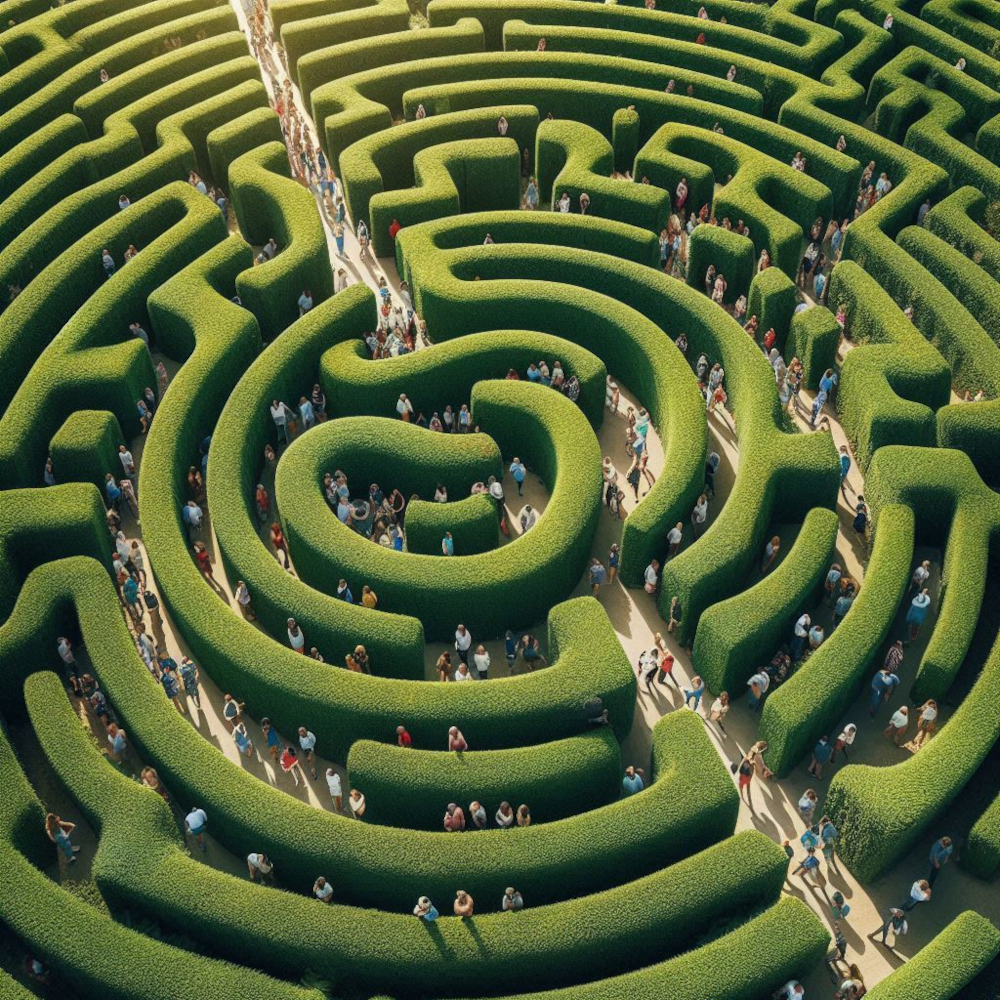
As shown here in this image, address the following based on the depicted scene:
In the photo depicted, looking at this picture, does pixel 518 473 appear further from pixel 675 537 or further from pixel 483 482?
pixel 675 537

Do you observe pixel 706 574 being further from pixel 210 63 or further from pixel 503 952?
pixel 210 63

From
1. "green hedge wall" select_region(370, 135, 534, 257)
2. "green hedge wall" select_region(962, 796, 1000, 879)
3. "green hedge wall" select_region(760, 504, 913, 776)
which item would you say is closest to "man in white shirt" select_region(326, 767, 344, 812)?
"green hedge wall" select_region(760, 504, 913, 776)

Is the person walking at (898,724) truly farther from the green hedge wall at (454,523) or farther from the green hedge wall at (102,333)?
the green hedge wall at (102,333)

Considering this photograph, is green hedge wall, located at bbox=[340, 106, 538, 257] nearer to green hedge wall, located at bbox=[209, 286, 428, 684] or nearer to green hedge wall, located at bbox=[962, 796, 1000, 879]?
green hedge wall, located at bbox=[209, 286, 428, 684]

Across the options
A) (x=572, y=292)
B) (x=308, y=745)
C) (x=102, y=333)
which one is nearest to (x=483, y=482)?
(x=572, y=292)

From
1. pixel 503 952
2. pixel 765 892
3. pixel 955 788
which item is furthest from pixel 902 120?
pixel 503 952
